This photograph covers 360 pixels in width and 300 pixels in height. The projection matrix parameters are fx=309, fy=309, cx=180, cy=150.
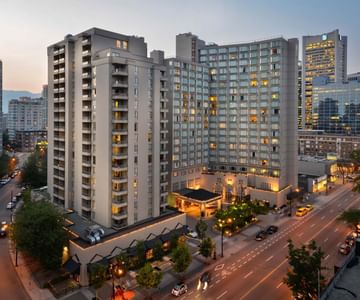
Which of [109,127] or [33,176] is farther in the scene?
[33,176]

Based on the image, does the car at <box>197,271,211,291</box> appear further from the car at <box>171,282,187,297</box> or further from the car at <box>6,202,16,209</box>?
the car at <box>6,202,16,209</box>

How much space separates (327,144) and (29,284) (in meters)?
153

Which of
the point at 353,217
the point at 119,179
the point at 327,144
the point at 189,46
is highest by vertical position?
the point at 189,46

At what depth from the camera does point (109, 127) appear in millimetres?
54312

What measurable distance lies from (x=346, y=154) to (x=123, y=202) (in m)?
137

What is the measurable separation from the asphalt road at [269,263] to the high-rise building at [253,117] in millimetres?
17156

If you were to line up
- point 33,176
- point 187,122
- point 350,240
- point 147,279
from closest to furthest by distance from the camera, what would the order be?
point 147,279, point 350,240, point 187,122, point 33,176

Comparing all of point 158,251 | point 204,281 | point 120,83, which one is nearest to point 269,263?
point 204,281

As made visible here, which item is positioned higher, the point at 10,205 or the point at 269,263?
the point at 10,205

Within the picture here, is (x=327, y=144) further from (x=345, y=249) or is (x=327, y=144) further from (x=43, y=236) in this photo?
(x=43, y=236)

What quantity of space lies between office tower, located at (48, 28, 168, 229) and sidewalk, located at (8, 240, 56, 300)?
13548 millimetres

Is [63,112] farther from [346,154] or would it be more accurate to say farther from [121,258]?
[346,154]

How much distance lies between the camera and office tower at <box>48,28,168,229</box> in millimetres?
54969

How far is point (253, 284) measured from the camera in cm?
4503
